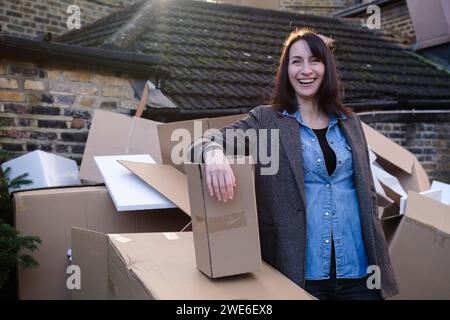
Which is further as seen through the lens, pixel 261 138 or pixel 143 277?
pixel 261 138

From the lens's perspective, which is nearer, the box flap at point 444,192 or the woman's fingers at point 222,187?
the woman's fingers at point 222,187

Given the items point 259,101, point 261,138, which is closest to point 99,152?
point 261,138

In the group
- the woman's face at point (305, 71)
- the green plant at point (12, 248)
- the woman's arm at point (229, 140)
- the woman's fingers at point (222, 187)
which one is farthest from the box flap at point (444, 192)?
the green plant at point (12, 248)

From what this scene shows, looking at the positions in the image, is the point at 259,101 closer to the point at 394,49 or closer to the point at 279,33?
the point at 279,33

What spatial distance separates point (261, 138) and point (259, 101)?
10.5 feet

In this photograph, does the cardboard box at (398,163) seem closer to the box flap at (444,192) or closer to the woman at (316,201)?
the box flap at (444,192)

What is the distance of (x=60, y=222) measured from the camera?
224 centimetres

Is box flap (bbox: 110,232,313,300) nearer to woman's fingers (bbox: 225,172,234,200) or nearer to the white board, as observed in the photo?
woman's fingers (bbox: 225,172,234,200)

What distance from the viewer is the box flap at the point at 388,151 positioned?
11.0 feet

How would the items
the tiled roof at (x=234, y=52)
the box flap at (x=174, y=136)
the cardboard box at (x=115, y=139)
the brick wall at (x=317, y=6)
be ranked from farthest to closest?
the brick wall at (x=317, y=6) → the tiled roof at (x=234, y=52) → the cardboard box at (x=115, y=139) → the box flap at (x=174, y=136)

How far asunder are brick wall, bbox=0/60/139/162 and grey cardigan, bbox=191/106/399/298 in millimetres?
1992

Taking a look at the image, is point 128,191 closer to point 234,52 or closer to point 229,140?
point 229,140

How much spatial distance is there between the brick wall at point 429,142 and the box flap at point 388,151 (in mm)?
1999
